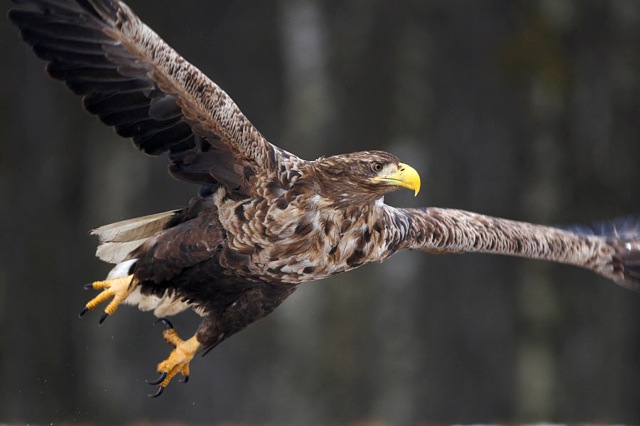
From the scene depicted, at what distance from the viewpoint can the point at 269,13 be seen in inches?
447

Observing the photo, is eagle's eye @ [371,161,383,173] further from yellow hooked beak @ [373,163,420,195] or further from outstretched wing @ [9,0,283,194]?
outstretched wing @ [9,0,283,194]

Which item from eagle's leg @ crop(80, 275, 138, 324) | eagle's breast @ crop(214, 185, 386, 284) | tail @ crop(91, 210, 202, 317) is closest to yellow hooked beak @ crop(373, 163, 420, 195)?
eagle's breast @ crop(214, 185, 386, 284)

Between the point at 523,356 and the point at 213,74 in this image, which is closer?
the point at 213,74

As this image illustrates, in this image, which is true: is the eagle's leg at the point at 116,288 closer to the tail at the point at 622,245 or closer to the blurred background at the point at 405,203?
the tail at the point at 622,245

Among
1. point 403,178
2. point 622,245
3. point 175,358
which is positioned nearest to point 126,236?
point 175,358

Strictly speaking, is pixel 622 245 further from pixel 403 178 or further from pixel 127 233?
pixel 127 233

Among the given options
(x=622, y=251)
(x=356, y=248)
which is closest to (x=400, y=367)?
(x=622, y=251)

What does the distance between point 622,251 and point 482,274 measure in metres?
4.62

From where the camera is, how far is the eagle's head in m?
5.45

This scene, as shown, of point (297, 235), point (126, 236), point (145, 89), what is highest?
point (145, 89)

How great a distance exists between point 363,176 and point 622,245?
2319mm

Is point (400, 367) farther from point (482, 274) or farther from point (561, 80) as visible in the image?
point (561, 80)

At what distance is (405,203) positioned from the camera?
10.9 metres

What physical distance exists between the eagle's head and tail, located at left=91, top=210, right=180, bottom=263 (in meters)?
0.89
